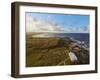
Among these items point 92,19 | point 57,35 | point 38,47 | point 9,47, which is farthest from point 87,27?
point 9,47

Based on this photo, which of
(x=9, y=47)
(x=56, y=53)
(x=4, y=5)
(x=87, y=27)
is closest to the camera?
(x=4, y=5)

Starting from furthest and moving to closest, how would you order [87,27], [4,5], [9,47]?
[87,27], [9,47], [4,5]

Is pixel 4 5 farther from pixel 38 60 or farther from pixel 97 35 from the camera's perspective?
pixel 97 35

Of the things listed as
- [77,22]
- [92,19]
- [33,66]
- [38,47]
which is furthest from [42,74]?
[92,19]

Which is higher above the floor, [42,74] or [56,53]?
[56,53]

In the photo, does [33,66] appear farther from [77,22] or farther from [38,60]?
[77,22]

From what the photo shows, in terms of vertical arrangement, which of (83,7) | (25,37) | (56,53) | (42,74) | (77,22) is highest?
(83,7)

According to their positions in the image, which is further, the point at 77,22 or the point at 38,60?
the point at 77,22
